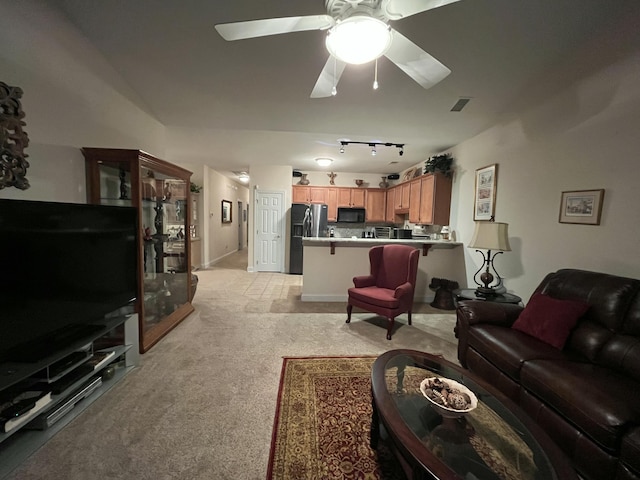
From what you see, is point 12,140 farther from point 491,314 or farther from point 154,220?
point 491,314

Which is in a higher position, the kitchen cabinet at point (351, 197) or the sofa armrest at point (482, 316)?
the kitchen cabinet at point (351, 197)

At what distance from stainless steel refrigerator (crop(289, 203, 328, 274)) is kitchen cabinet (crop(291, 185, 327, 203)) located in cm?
39

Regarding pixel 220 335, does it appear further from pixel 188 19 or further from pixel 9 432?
pixel 188 19

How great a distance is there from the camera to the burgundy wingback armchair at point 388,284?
→ 2.80 m

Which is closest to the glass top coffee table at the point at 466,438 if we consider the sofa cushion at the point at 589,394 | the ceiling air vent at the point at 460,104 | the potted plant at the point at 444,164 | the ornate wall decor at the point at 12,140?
the sofa cushion at the point at 589,394

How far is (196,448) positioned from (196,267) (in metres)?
5.19

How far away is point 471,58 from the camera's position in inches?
83.4

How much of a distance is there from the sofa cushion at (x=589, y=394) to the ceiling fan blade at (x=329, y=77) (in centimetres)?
218

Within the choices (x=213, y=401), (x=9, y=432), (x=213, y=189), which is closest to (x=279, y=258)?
(x=213, y=189)

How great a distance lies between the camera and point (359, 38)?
1.26 meters

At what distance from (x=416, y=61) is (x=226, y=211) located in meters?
6.86

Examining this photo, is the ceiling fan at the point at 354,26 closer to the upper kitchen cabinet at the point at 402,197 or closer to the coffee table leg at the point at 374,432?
the coffee table leg at the point at 374,432

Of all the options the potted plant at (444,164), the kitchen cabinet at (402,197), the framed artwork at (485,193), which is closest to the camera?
the framed artwork at (485,193)

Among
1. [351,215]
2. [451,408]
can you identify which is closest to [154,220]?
[451,408]
